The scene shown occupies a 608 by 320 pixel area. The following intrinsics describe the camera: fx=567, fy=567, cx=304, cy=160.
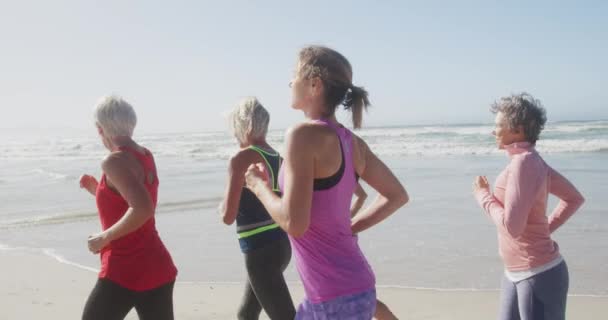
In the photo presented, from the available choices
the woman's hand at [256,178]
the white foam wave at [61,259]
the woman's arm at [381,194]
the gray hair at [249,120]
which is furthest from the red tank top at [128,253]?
the white foam wave at [61,259]

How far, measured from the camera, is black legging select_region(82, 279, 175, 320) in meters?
2.82

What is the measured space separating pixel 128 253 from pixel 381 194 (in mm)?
1325

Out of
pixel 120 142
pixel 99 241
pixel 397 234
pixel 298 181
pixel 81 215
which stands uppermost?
pixel 298 181

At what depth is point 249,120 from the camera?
321 cm

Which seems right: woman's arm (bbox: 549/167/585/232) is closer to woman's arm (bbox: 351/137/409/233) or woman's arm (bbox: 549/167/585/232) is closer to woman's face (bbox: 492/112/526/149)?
woman's face (bbox: 492/112/526/149)

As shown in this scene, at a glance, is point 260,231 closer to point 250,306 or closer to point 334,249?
point 250,306

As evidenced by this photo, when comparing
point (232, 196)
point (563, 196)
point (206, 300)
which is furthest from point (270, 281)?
point (206, 300)

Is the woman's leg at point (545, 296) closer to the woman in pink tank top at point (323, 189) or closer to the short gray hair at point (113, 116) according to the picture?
the woman in pink tank top at point (323, 189)

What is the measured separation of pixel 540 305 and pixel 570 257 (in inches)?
152

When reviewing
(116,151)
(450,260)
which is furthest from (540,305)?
(450,260)

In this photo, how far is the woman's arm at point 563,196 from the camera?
2.90 m

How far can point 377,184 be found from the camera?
2375 millimetres

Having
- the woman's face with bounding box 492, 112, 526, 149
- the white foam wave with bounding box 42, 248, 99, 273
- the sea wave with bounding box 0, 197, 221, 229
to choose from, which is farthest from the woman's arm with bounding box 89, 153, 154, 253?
the sea wave with bounding box 0, 197, 221, 229

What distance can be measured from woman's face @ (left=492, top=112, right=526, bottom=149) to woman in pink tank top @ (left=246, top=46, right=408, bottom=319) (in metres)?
1.06
